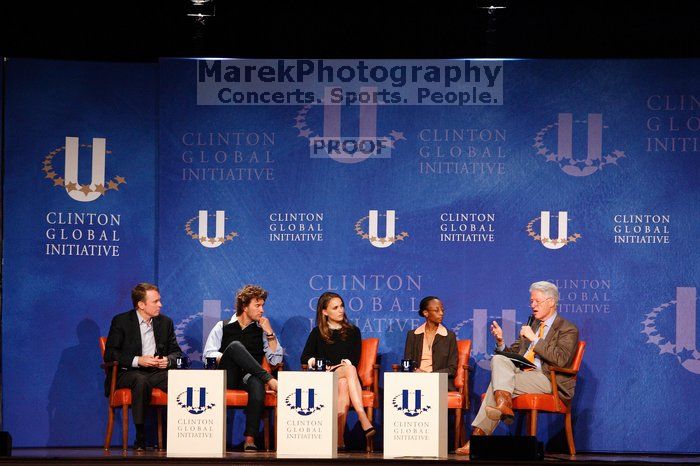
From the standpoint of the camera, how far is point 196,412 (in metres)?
6.66

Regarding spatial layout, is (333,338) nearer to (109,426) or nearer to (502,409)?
(502,409)

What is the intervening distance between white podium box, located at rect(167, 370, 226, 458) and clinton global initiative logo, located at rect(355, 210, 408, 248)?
1.84 m

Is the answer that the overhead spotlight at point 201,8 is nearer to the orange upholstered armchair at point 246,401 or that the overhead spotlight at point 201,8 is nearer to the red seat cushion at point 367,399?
the orange upholstered armchair at point 246,401

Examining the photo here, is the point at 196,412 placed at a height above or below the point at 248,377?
below

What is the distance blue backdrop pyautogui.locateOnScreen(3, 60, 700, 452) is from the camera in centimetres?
789

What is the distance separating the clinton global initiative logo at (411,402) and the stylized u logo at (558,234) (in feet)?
6.58

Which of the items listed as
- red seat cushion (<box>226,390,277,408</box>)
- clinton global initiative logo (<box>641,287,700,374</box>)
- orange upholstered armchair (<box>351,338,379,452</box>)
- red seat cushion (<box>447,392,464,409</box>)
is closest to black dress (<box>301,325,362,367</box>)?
orange upholstered armchair (<box>351,338,379,452</box>)

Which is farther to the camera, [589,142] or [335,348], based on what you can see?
[589,142]

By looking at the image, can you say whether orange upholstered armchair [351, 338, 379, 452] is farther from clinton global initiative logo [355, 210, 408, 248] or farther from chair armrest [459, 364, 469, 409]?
clinton global initiative logo [355, 210, 408, 248]

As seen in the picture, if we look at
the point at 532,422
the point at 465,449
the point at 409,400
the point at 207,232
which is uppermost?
the point at 207,232

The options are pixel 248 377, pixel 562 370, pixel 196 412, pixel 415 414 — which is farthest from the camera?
pixel 248 377

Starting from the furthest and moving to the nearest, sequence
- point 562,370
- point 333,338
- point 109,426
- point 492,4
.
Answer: point 492,4, point 333,338, point 109,426, point 562,370

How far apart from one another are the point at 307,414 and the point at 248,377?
0.93 metres

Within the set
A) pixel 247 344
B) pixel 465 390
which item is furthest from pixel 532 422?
pixel 247 344
